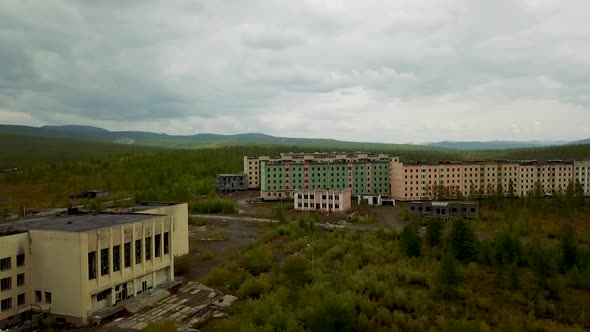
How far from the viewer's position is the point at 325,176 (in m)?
63.9

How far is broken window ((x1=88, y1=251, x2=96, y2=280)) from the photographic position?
20.9 meters

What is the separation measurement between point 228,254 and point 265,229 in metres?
9.62

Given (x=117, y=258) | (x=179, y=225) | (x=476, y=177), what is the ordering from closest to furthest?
(x=117, y=258), (x=179, y=225), (x=476, y=177)

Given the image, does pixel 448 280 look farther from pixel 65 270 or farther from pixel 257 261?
pixel 65 270

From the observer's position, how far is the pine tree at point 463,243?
100ft

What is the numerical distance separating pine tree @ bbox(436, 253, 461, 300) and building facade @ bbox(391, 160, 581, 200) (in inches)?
1438

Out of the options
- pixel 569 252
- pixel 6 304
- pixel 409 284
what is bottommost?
pixel 409 284

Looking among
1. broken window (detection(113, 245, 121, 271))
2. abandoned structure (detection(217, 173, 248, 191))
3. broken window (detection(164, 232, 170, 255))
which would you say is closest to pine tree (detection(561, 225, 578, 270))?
broken window (detection(164, 232, 170, 255))

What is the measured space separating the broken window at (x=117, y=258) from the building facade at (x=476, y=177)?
4395 centimetres

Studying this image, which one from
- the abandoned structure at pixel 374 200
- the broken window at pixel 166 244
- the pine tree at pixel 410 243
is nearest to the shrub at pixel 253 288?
the broken window at pixel 166 244

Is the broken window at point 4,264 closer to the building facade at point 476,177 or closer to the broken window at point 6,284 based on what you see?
the broken window at point 6,284

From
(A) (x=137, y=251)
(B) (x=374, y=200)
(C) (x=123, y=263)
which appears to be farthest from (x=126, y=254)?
(B) (x=374, y=200)

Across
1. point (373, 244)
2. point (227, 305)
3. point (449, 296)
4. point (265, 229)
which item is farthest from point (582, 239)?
point (227, 305)

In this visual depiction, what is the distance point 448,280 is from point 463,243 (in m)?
7.44
